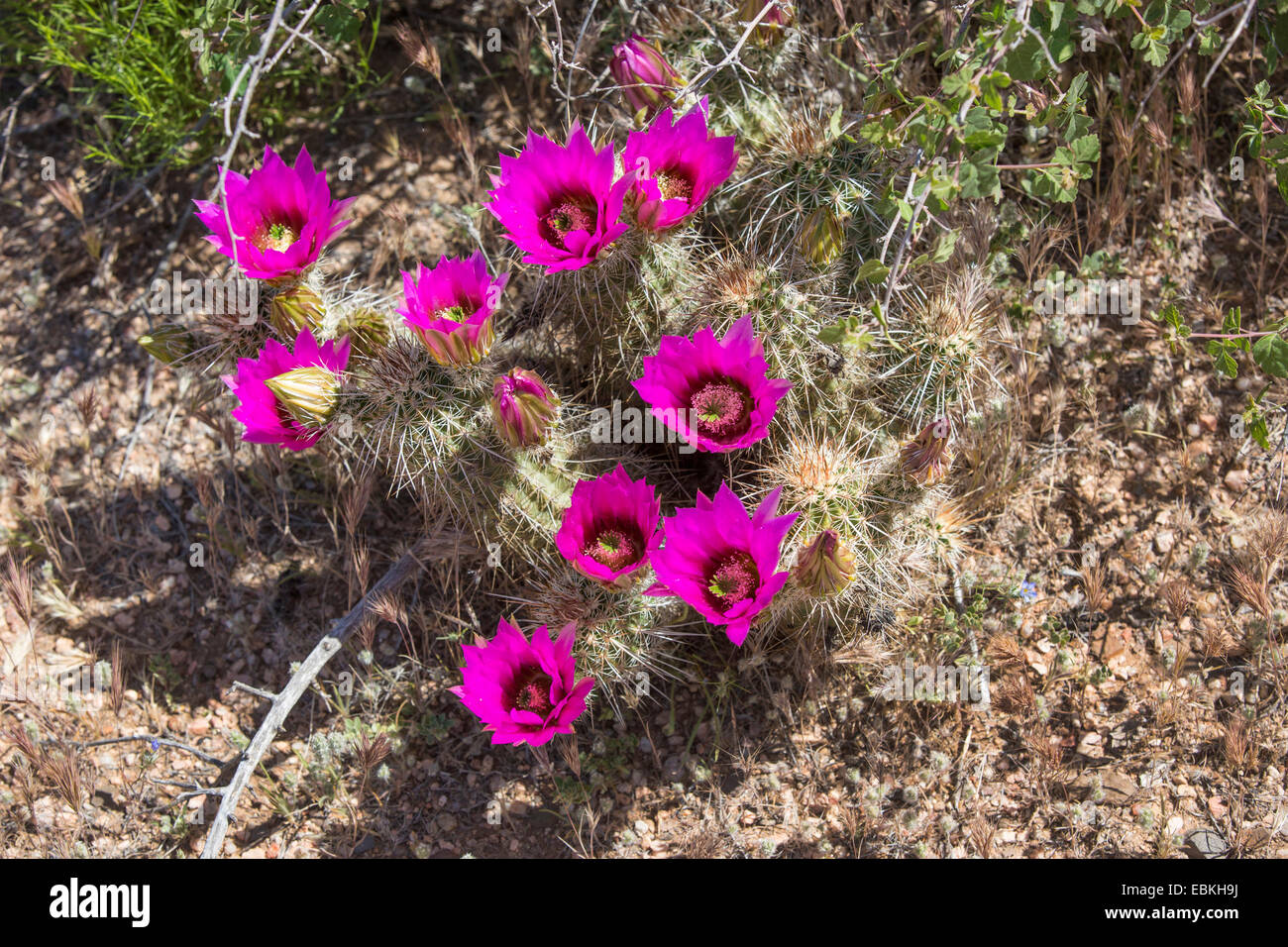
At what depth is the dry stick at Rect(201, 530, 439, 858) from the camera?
2.34 m

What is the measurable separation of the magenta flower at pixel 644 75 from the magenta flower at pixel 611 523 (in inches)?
38.8

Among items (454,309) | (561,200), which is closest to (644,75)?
(561,200)

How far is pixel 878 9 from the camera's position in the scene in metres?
3.01

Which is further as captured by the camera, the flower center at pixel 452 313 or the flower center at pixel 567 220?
the flower center at pixel 567 220

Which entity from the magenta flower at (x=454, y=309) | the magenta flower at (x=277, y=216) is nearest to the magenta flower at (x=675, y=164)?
the magenta flower at (x=454, y=309)

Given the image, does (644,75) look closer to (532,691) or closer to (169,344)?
(169,344)

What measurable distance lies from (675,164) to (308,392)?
100 centimetres

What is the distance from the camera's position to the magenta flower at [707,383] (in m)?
2.19

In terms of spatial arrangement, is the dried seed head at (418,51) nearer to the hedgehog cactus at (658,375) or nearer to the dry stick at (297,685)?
the hedgehog cactus at (658,375)

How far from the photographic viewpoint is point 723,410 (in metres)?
2.23

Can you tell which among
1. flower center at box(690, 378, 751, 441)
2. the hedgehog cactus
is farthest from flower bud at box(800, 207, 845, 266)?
flower center at box(690, 378, 751, 441)

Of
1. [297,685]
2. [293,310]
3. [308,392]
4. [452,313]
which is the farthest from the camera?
[297,685]
